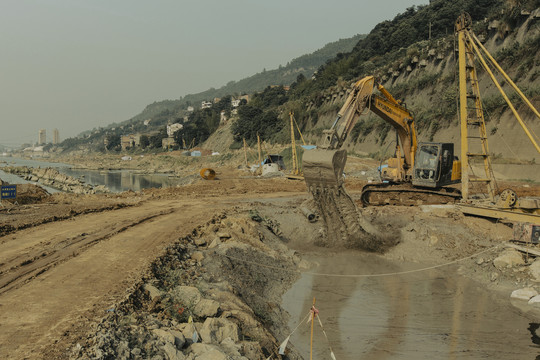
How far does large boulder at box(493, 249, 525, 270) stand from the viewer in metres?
11.2

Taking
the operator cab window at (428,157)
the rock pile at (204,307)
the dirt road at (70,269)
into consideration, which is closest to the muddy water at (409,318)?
the rock pile at (204,307)

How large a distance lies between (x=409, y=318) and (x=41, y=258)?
859 cm

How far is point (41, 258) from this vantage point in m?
9.88

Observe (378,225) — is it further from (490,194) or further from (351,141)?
(351,141)

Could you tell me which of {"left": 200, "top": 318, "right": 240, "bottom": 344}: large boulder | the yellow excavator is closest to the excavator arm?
the yellow excavator

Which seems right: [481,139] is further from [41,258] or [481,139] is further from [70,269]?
[41,258]

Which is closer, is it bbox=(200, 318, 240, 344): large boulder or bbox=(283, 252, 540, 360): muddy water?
bbox=(200, 318, 240, 344): large boulder

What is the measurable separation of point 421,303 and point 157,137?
517ft

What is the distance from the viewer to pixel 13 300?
23.3 feet

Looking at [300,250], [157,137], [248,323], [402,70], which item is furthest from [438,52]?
[157,137]

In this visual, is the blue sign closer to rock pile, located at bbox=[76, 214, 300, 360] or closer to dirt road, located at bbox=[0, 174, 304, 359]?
dirt road, located at bbox=[0, 174, 304, 359]

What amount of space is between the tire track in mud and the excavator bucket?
634 cm

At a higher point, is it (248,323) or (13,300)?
(13,300)

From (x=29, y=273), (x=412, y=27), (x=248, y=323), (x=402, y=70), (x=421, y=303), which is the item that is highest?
(x=412, y=27)
